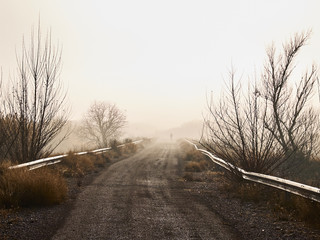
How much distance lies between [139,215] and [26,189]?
8.90 feet

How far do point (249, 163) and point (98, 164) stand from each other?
830 cm

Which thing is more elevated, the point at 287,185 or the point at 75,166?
the point at 75,166

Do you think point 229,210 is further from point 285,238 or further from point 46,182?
point 46,182

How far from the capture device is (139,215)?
18.0ft

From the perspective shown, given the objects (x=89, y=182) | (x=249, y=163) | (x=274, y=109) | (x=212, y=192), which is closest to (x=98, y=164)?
(x=89, y=182)

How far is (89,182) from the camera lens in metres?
8.98

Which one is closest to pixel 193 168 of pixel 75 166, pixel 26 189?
pixel 75 166

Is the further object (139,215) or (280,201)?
(280,201)

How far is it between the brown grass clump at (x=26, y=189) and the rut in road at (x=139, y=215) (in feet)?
2.31

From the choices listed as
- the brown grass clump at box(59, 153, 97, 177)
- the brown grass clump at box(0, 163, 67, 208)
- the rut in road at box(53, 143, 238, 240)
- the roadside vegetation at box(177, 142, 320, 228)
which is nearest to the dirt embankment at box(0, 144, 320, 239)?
the rut in road at box(53, 143, 238, 240)

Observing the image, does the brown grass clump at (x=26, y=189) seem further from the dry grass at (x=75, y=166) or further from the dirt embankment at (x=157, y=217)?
the dry grass at (x=75, y=166)

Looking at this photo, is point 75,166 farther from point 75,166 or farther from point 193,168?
point 193,168

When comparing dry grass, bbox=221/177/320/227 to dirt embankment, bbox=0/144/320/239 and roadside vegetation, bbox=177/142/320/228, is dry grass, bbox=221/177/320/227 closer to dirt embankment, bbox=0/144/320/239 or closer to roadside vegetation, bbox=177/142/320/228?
roadside vegetation, bbox=177/142/320/228

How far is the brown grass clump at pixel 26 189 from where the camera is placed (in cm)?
540
